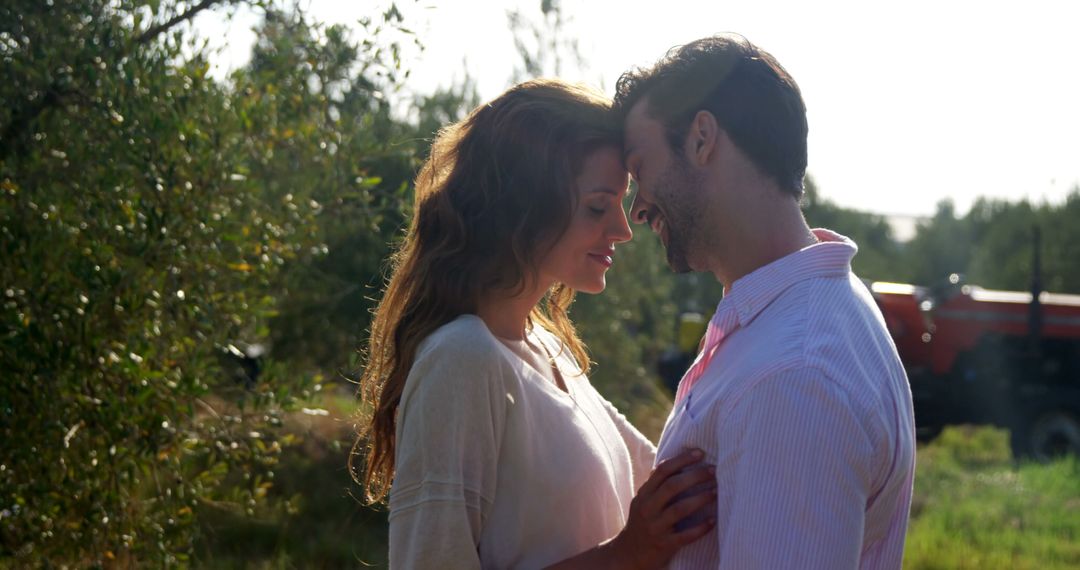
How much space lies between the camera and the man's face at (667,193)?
2.13 metres

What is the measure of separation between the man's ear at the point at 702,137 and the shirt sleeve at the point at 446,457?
547mm

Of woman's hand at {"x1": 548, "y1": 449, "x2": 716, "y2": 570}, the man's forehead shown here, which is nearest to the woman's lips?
the man's forehead

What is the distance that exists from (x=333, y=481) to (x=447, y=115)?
2761 mm

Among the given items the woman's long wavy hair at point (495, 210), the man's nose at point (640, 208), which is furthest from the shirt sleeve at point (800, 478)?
the woman's long wavy hair at point (495, 210)

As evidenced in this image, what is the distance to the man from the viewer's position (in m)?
1.67

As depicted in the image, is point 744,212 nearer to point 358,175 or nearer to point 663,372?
point 358,175

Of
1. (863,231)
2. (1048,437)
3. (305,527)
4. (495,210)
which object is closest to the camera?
(495,210)

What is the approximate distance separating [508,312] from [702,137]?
64 cm

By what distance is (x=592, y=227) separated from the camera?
8.29 feet

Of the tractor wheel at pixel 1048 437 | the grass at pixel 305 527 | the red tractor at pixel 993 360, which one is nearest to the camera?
the grass at pixel 305 527

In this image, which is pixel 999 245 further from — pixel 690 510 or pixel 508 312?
pixel 690 510

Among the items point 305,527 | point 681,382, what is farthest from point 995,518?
point 681,382

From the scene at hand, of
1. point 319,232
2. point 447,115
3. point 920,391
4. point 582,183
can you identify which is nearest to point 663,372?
point 920,391

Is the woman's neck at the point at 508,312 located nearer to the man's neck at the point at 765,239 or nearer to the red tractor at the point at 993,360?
the man's neck at the point at 765,239
